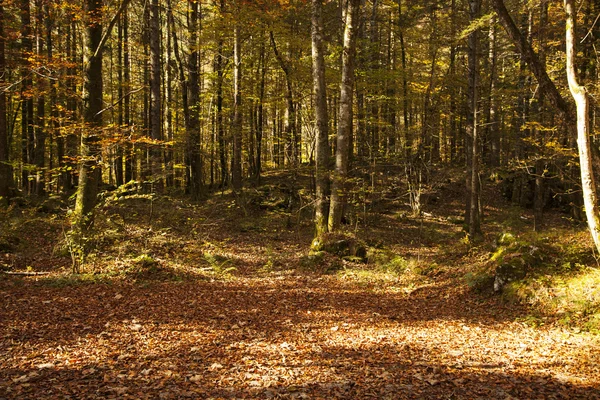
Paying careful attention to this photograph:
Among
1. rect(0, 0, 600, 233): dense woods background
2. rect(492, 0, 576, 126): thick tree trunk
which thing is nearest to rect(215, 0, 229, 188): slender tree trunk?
rect(0, 0, 600, 233): dense woods background

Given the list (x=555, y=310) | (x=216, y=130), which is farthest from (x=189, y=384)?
(x=216, y=130)

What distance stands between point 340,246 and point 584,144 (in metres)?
6.55

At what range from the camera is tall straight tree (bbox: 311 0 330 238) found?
38.3ft

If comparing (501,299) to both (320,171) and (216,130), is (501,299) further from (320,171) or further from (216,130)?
(216,130)

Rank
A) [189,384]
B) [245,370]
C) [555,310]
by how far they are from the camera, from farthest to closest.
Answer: [555,310] → [245,370] → [189,384]

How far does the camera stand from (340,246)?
37.7ft

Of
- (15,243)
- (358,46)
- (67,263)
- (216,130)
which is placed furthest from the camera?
(216,130)

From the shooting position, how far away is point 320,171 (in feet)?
38.7

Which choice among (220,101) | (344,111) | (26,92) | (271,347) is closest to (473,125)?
(344,111)

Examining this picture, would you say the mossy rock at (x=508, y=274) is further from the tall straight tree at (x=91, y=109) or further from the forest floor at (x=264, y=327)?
the tall straight tree at (x=91, y=109)

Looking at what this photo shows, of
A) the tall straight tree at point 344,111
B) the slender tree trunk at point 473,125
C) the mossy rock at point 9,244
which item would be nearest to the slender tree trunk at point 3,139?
the mossy rock at point 9,244

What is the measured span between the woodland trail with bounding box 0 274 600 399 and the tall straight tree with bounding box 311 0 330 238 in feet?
14.6

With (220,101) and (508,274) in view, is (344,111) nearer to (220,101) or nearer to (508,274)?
(508,274)

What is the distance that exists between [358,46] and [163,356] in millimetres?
19946
